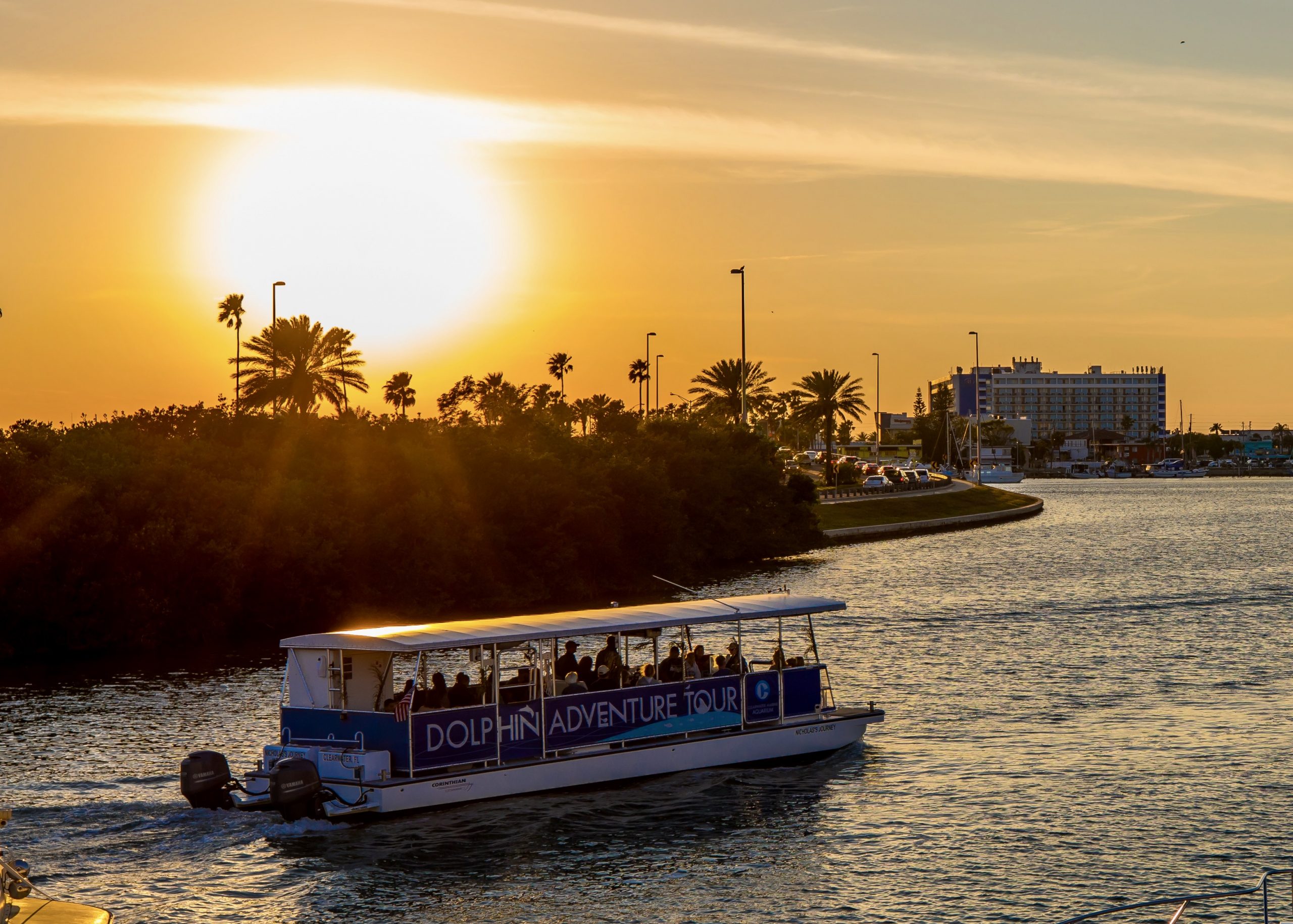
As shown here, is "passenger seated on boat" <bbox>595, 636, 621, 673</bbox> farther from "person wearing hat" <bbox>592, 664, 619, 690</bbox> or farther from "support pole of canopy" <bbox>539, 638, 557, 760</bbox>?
"support pole of canopy" <bbox>539, 638, 557, 760</bbox>

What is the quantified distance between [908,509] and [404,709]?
115505 mm

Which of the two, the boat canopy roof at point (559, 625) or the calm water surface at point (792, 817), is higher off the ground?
the boat canopy roof at point (559, 625)

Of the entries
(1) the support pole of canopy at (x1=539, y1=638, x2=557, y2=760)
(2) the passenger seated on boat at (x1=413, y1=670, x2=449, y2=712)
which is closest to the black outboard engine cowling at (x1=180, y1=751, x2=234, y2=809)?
(2) the passenger seated on boat at (x1=413, y1=670, x2=449, y2=712)

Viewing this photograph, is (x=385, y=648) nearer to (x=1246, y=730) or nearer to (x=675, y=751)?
(x=675, y=751)

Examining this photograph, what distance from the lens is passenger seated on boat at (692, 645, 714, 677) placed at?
3450 cm

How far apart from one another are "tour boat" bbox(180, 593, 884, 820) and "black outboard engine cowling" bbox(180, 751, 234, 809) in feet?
0.11

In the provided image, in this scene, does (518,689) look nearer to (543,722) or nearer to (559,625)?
(543,722)

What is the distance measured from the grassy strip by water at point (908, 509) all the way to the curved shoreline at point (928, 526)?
35.3 inches

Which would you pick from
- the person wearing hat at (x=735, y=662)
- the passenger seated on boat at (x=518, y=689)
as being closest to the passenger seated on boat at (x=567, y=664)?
the passenger seated on boat at (x=518, y=689)

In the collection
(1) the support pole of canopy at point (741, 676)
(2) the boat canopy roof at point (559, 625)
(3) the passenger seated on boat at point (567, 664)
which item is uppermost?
(2) the boat canopy roof at point (559, 625)

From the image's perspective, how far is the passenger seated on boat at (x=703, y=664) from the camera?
34500 mm

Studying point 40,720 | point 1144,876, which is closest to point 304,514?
point 40,720

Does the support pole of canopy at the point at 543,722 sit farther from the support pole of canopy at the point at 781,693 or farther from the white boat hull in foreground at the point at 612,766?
the support pole of canopy at the point at 781,693

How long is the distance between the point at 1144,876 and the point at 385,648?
15.9 meters
